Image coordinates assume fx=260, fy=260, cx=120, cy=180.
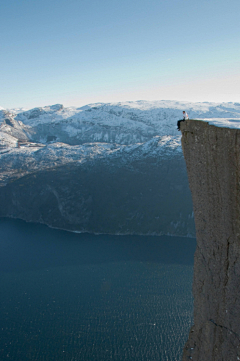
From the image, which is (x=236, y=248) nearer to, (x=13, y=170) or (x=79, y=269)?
(x=79, y=269)

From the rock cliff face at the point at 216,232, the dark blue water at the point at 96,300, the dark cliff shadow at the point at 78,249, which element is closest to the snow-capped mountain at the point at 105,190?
the dark cliff shadow at the point at 78,249

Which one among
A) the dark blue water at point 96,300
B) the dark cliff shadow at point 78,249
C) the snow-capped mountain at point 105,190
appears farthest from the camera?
the snow-capped mountain at point 105,190

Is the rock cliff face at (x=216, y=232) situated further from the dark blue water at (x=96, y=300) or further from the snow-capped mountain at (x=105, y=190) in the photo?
the snow-capped mountain at (x=105, y=190)

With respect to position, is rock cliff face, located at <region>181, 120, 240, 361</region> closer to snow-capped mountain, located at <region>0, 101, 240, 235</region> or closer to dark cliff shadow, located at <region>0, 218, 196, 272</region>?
dark cliff shadow, located at <region>0, 218, 196, 272</region>

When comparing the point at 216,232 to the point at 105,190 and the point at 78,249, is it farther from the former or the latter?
the point at 105,190

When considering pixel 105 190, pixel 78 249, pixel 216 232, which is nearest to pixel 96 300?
pixel 78 249

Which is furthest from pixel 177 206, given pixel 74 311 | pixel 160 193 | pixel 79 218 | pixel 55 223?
pixel 74 311
